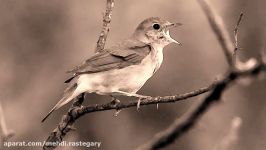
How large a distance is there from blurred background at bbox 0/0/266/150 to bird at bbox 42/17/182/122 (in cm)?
415

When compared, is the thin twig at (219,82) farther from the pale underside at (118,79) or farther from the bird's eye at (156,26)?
the bird's eye at (156,26)

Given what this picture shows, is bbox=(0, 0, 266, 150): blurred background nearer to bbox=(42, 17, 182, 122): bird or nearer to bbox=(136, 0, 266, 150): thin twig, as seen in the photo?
bbox=(42, 17, 182, 122): bird

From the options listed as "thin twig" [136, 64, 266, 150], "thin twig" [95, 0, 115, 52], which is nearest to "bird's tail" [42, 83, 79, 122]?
"thin twig" [95, 0, 115, 52]

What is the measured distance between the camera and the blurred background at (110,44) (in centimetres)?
989

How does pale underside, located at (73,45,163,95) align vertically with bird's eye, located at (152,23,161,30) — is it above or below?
below

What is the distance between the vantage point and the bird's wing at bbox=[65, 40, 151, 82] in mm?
4612

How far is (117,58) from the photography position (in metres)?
4.94

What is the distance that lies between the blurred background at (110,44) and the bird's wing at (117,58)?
4257 mm

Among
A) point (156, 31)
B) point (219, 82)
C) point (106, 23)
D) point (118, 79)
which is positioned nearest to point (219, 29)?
point (219, 82)

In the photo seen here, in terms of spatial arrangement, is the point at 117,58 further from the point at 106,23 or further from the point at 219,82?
the point at 219,82

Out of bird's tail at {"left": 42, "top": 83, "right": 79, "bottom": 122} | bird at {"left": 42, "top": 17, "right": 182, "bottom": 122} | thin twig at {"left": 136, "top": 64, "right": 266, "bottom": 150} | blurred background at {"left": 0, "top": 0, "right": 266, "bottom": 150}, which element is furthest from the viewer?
blurred background at {"left": 0, "top": 0, "right": 266, "bottom": 150}

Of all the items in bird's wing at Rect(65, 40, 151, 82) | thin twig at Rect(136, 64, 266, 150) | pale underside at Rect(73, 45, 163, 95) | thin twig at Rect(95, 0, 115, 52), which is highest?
thin twig at Rect(95, 0, 115, 52)

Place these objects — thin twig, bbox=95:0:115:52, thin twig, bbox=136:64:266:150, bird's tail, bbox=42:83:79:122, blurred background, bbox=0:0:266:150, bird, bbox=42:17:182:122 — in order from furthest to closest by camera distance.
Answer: blurred background, bbox=0:0:266:150 < bird, bbox=42:17:182:122 < thin twig, bbox=95:0:115:52 < bird's tail, bbox=42:83:79:122 < thin twig, bbox=136:64:266:150

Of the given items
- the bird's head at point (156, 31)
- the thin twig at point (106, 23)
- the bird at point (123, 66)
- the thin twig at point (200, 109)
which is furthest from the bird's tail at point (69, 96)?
the thin twig at point (200, 109)
